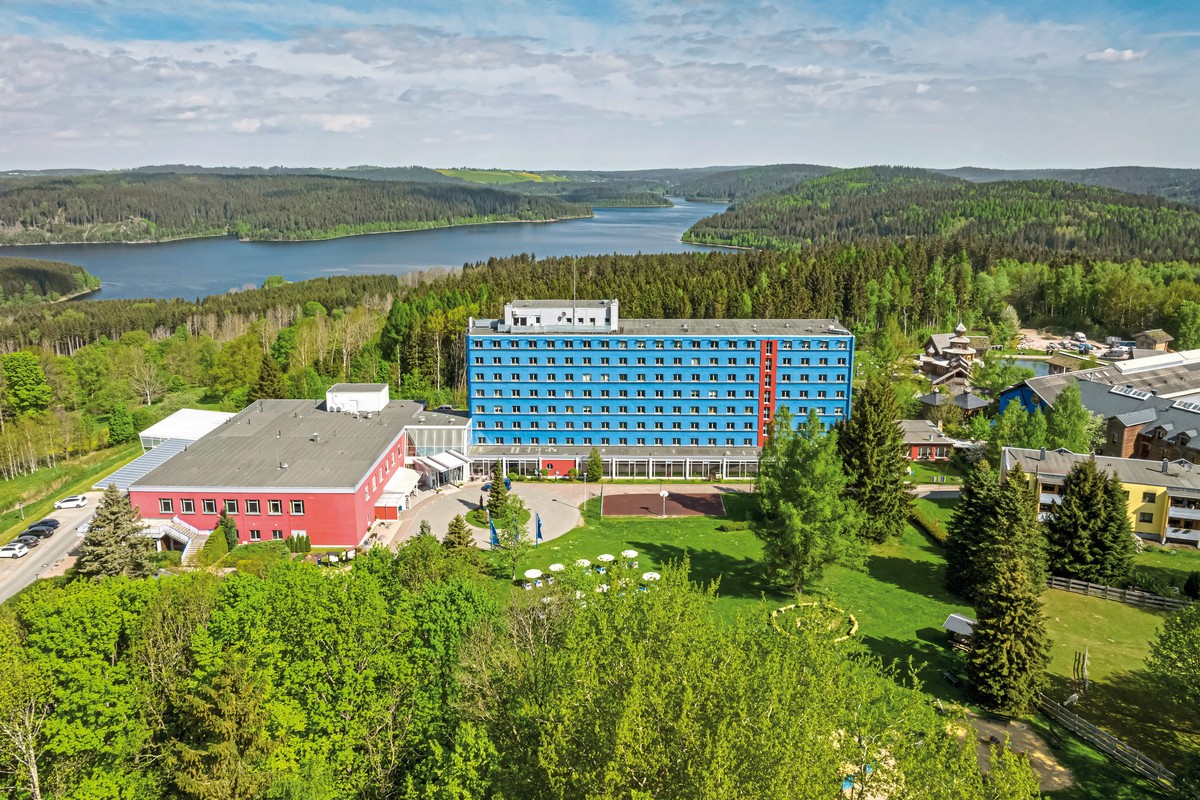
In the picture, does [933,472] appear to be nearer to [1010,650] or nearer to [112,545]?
[1010,650]

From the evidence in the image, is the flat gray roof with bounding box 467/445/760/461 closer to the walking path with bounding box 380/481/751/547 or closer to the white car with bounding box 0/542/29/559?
the walking path with bounding box 380/481/751/547

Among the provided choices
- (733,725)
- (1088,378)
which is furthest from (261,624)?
(1088,378)

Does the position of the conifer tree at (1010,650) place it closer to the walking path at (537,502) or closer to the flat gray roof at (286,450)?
the walking path at (537,502)

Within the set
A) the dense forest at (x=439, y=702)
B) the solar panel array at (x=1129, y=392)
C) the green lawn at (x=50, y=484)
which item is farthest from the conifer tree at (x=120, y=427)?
the solar panel array at (x=1129, y=392)

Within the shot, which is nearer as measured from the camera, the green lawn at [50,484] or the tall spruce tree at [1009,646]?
the tall spruce tree at [1009,646]

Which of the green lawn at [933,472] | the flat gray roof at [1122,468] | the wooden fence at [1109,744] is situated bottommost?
the wooden fence at [1109,744]

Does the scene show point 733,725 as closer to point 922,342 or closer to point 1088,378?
point 1088,378
